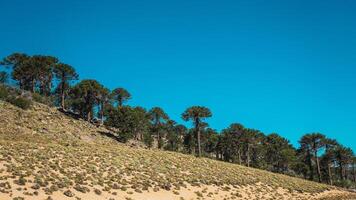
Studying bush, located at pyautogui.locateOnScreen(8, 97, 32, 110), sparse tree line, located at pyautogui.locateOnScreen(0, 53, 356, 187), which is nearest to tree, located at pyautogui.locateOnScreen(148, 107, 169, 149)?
sparse tree line, located at pyautogui.locateOnScreen(0, 53, 356, 187)

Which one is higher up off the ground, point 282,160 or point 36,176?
point 282,160

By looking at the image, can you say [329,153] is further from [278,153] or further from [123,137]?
[123,137]

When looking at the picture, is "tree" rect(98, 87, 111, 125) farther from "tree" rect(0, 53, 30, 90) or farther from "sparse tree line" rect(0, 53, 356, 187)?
"tree" rect(0, 53, 30, 90)

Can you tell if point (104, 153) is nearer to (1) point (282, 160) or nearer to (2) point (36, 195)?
(2) point (36, 195)

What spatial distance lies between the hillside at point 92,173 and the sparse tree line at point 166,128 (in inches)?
681

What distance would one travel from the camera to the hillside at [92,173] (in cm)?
3033

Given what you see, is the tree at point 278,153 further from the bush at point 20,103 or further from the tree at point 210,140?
the bush at point 20,103

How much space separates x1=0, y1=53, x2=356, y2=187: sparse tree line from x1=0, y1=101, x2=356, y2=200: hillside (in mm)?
17305

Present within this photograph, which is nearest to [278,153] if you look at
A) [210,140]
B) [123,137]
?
[210,140]

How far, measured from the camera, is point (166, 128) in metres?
101

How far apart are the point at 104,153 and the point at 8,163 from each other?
17815mm

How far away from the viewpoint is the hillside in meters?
30.3

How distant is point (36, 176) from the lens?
100 ft

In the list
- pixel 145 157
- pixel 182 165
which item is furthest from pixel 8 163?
pixel 182 165
